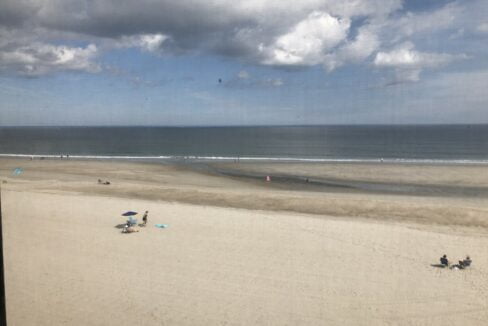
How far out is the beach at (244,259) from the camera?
35.1ft

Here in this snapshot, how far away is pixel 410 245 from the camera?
1653 cm

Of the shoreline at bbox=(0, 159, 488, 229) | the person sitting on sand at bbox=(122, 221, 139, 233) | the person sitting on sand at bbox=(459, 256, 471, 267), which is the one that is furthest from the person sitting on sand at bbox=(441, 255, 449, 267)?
the person sitting on sand at bbox=(122, 221, 139, 233)

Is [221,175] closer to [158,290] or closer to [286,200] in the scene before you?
[286,200]

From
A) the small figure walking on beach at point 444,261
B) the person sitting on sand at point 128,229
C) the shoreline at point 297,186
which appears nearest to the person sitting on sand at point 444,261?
the small figure walking on beach at point 444,261

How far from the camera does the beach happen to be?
1070cm

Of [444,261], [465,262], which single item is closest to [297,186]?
[444,261]

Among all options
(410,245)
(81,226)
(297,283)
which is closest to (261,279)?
(297,283)

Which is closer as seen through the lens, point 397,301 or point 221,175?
point 397,301

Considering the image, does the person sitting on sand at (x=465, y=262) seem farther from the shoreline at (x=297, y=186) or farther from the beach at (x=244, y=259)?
the shoreline at (x=297, y=186)

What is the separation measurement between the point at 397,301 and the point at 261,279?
4418 mm

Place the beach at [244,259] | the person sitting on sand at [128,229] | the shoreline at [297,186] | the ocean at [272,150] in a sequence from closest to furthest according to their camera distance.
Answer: the beach at [244,259] < the person sitting on sand at [128,229] < the shoreline at [297,186] < the ocean at [272,150]

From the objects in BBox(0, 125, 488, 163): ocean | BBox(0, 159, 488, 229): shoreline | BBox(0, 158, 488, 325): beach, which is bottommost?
BBox(0, 158, 488, 325): beach

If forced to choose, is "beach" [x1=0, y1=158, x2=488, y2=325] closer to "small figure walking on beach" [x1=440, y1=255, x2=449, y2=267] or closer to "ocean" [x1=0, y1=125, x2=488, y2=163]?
"small figure walking on beach" [x1=440, y1=255, x2=449, y2=267]

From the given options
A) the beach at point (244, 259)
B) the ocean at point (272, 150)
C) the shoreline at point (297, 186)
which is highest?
the ocean at point (272, 150)
